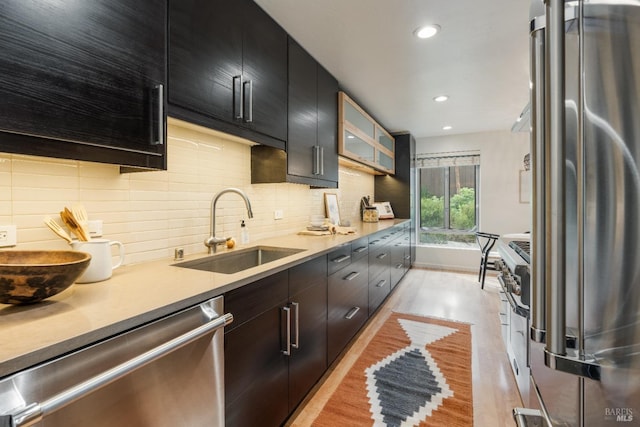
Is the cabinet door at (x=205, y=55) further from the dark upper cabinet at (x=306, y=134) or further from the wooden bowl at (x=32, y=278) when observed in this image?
the wooden bowl at (x=32, y=278)

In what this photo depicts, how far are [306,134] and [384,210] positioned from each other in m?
2.91

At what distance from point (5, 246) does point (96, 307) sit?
49cm

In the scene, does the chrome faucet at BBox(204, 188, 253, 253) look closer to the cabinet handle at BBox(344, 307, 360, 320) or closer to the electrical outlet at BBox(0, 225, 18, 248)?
the electrical outlet at BBox(0, 225, 18, 248)

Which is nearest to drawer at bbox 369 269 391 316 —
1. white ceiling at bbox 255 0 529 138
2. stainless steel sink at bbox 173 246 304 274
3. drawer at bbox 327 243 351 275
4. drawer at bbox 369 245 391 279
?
drawer at bbox 369 245 391 279

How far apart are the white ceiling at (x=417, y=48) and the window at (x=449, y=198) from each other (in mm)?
1604

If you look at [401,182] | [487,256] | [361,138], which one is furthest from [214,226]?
[401,182]

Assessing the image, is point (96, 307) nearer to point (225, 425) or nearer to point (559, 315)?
point (225, 425)

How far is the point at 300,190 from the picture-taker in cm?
293

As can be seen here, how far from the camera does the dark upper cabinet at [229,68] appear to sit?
1329mm

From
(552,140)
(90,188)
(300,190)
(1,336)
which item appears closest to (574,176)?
(552,140)

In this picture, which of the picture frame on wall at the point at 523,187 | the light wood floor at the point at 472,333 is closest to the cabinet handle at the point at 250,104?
the light wood floor at the point at 472,333

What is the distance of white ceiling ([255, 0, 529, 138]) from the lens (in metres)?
1.82

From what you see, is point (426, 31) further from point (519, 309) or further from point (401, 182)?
point (401, 182)

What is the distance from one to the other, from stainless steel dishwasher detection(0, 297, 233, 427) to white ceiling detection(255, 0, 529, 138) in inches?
71.7
